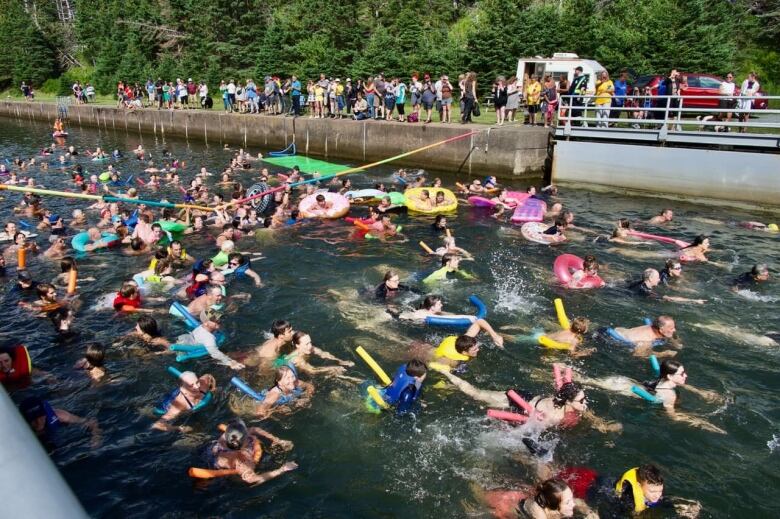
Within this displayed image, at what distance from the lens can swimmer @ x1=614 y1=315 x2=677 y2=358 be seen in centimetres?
901

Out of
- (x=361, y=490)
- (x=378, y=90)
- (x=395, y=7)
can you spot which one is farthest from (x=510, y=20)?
(x=361, y=490)

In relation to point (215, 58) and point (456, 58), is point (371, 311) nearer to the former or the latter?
point (456, 58)

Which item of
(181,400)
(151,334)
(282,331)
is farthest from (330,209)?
(181,400)

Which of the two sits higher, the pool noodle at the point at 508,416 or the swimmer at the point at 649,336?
the swimmer at the point at 649,336

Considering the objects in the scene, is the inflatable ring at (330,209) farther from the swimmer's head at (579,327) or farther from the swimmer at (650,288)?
the swimmer's head at (579,327)

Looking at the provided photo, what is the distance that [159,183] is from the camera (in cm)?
2242

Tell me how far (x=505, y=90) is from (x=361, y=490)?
59.5ft

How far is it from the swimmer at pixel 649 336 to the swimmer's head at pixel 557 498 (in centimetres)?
419

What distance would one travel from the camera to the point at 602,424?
7488 mm

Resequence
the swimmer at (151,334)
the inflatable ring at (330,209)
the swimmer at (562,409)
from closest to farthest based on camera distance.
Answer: the swimmer at (562,409) < the swimmer at (151,334) < the inflatable ring at (330,209)

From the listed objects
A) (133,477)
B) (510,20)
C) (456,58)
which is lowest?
(133,477)

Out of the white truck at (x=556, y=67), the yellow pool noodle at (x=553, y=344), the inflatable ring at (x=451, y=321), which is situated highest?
the white truck at (x=556, y=67)

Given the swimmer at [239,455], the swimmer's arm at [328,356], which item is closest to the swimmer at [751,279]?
the swimmer's arm at [328,356]

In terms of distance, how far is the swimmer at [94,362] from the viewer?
8.48 m
